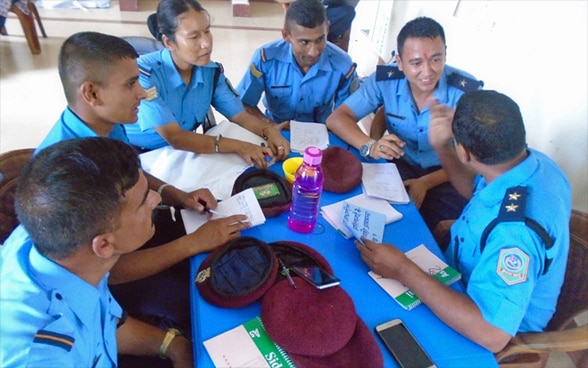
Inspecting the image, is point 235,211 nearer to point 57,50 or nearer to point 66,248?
point 66,248

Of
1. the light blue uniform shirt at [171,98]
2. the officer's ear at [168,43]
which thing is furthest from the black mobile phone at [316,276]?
the officer's ear at [168,43]

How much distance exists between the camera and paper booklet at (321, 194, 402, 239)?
127 cm

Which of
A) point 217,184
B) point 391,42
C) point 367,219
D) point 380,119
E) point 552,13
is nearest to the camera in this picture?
point 367,219

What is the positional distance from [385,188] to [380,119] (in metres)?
0.79

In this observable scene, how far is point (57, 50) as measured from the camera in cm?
434

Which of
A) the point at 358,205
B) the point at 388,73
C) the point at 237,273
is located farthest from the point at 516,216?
the point at 388,73

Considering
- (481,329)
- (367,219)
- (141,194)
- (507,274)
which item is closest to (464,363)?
(481,329)

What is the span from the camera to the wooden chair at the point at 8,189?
118cm

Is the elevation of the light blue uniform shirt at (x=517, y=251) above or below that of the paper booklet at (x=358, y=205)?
above

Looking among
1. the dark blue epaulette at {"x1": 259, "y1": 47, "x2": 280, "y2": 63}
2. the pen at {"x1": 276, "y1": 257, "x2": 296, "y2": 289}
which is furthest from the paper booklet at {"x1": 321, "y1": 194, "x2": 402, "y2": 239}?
the dark blue epaulette at {"x1": 259, "y1": 47, "x2": 280, "y2": 63}

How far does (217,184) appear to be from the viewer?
1443 millimetres

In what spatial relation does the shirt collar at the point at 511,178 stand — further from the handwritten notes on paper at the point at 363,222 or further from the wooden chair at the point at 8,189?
the wooden chair at the point at 8,189

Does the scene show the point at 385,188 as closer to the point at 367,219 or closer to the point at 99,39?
the point at 367,219

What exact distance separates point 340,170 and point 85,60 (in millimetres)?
960
